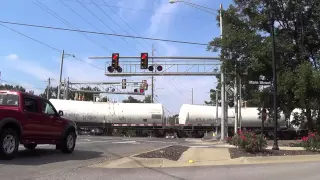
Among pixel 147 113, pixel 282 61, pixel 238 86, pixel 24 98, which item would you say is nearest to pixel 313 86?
pixel 282 61

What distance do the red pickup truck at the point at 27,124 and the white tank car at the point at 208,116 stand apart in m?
31.4

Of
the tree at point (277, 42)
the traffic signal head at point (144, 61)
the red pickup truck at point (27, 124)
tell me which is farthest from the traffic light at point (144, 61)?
the red pickup truck at point (27, 124)

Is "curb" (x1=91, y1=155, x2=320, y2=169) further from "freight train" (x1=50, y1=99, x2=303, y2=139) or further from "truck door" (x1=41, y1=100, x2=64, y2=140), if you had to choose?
"freight train" (x1=50, y1=99, x2=303, y2=139)

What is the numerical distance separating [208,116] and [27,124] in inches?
1390

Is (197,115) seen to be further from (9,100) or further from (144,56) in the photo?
(9,100)

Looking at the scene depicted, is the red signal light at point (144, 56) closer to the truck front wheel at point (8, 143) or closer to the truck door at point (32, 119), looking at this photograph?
the truck door at point (32, 119)

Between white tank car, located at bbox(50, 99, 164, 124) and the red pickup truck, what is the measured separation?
29496 millimetres

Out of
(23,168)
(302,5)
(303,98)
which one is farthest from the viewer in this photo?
(302,5)

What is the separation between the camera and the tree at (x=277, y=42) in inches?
947

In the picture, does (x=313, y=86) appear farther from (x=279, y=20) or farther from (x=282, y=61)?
(x=279, y=20)

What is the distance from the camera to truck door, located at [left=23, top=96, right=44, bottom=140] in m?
12.2

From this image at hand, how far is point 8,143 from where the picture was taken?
11.4m

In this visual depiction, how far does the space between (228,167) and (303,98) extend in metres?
11.8

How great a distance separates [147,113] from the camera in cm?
4425
